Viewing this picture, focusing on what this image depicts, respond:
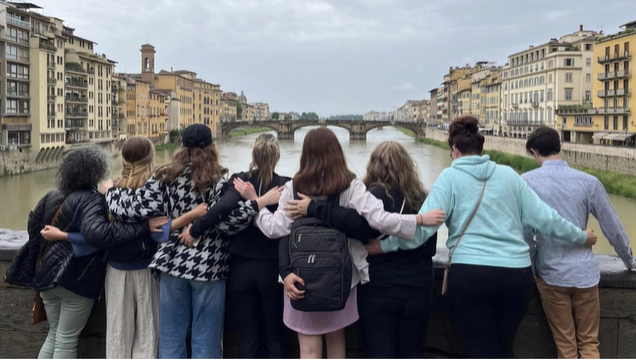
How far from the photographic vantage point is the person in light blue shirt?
2.37 metres

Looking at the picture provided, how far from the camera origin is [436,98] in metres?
90.9

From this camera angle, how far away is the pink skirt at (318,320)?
2.31 m

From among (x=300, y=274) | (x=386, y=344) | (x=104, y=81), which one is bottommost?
(x=386, y=344)

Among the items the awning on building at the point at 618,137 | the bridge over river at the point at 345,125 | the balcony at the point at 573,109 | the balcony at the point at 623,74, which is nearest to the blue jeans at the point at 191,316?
the awning on building at the point at 618,137

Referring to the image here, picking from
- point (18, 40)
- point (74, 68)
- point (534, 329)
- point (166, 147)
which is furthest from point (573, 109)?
point (534, 329)

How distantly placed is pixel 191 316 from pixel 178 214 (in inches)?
18.1

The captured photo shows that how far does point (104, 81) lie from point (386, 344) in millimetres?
44090

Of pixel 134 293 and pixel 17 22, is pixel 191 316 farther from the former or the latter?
pixel 17 22

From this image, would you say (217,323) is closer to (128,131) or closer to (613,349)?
(613,349)

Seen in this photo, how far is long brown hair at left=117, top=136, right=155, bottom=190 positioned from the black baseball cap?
23cm

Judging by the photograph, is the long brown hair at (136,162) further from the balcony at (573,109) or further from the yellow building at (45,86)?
the balcony at (573,109)

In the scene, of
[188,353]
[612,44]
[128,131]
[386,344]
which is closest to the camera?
[386,344]

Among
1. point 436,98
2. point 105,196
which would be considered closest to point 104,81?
point 105,196

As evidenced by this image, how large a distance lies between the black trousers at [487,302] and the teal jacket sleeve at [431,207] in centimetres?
17
